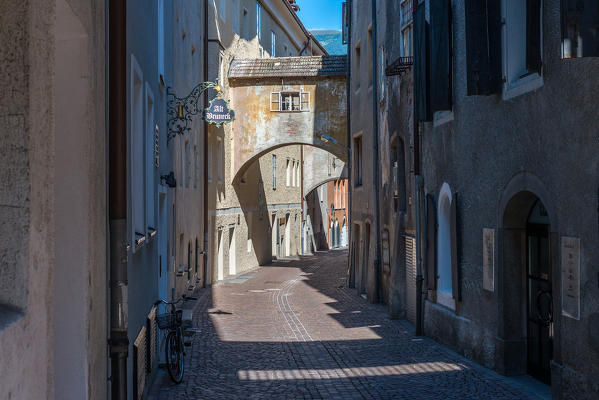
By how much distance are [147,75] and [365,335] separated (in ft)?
22.9

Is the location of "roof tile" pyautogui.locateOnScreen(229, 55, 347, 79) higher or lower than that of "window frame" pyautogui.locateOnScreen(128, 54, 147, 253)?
higher

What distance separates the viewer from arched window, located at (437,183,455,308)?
40.9 ft

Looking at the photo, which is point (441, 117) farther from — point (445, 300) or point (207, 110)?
point (207, 110)

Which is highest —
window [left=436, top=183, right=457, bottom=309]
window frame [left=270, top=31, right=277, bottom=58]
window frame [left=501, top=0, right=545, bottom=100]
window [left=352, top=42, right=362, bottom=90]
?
window frame [left=270, top=31, right=277, bottom=58]

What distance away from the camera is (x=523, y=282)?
963cm

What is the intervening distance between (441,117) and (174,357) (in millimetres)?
5969

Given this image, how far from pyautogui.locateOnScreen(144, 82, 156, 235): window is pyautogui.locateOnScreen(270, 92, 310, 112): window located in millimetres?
16479

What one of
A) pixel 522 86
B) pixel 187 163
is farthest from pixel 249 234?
pixel 522 86

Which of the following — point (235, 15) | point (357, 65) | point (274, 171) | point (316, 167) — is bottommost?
point (274, 171)

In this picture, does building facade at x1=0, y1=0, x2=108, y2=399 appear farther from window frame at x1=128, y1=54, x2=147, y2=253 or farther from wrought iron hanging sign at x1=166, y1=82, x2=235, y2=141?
wrought iron hanging sign at x1=166, y1=82, x2=235, y2=141

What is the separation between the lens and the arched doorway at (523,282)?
926 cm

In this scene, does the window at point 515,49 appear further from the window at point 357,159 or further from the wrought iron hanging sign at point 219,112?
the window at point 357,159

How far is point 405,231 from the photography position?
15797 mm

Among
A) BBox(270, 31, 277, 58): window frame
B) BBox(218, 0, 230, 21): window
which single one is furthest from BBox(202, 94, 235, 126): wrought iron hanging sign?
BBox(270, 31, 277, 58): window frame
